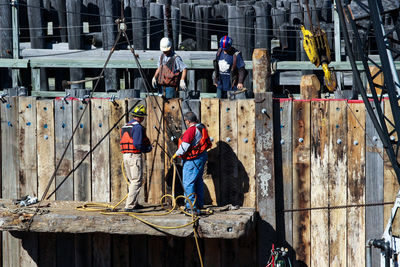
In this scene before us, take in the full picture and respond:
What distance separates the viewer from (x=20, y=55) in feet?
54.4

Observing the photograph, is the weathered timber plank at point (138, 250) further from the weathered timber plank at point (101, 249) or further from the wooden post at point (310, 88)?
the wooden post at point (310, 88)

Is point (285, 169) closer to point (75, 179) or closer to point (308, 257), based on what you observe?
point (308, 257)

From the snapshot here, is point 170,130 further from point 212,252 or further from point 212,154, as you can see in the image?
point 212,252

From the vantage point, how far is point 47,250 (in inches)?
483

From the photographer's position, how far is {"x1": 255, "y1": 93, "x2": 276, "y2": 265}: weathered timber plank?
11.7 m

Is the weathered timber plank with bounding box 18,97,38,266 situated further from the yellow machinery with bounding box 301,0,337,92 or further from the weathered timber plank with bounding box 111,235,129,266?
the yellow machinery with bounding box 301,0,337,92

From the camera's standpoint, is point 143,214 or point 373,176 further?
point 373,176

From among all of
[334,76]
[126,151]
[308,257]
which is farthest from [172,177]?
[334,76]

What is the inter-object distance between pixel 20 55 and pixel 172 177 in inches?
244

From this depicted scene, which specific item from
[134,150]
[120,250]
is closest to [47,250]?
[120,250]

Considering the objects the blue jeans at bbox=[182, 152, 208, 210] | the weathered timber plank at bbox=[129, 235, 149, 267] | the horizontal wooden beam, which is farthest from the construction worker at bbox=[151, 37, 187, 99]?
the horizontal wooden beam

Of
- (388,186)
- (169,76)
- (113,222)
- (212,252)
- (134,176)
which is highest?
(169,76)

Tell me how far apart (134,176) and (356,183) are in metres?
3.32

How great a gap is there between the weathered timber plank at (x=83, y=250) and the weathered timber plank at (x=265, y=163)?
269 cm
